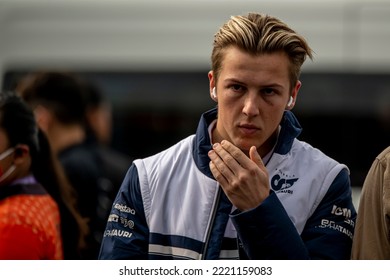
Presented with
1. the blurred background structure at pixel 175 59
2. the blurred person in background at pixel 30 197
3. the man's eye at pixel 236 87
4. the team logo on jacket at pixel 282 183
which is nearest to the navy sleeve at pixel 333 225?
the team logo on jacket at pixel 282 183

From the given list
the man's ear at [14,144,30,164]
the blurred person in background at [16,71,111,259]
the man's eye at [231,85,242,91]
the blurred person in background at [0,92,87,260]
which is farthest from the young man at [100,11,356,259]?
the blurred person in background at [16,71,111,259]

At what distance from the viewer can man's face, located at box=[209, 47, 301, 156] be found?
2.70 meters

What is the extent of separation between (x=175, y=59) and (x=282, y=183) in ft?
21.1

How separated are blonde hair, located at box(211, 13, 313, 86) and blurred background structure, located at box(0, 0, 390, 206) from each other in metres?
5.68

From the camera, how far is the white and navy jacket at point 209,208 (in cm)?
274

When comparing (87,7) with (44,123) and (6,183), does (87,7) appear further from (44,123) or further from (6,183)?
(6,183)

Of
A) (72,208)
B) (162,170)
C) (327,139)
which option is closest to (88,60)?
(327,139)

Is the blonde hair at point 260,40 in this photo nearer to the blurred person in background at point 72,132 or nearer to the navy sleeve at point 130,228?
the navy sleeve at point 130,228

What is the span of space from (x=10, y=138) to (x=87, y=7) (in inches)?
231

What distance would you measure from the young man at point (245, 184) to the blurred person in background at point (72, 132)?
1908 mm

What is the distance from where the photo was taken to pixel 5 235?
3119 mm

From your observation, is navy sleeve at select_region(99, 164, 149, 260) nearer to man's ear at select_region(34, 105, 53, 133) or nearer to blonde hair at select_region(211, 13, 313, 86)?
blonde hair at select_region(211, 13, 313, 86)

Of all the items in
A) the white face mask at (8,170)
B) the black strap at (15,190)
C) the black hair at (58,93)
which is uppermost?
the black hair at (58,93)

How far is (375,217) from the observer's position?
2695 mm
